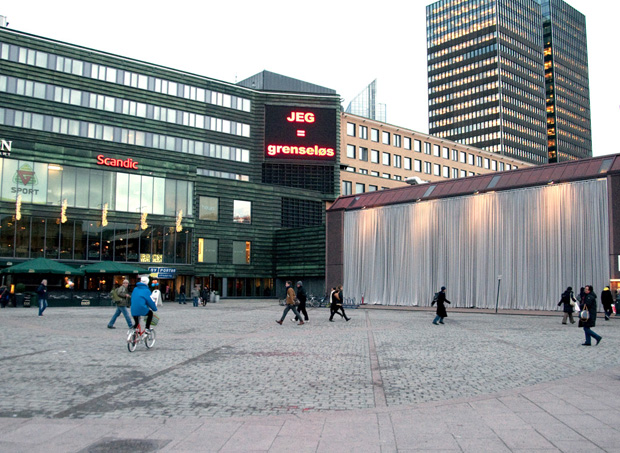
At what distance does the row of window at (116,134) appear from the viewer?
2092 inches

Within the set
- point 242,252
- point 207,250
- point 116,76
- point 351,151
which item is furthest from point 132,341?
point 351,151

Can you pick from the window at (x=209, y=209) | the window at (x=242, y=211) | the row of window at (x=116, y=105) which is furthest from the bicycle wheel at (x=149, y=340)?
the window at (x=242, y=211)

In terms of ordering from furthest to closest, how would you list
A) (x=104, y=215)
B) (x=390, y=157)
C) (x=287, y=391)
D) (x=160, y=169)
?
(x=390, y=157) → (x=160, y=169) → (x=104, y=215) → (x=287, y=391)

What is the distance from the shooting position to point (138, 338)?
14.7m

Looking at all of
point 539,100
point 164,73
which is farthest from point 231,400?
point 539,100

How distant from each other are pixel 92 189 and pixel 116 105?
11531 millimetres

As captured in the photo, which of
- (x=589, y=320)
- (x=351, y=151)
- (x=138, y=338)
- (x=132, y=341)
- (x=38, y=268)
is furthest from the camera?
(x=351, y=151)

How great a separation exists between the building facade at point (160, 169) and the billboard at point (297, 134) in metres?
0.12

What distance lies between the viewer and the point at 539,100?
172 m

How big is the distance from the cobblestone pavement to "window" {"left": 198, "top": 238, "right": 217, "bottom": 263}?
141ft

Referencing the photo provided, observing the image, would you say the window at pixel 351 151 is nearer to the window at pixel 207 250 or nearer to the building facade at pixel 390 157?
the building facade at pixel 390 157

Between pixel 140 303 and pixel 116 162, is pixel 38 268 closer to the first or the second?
pixel 116 162

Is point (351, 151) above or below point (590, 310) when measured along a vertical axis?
above

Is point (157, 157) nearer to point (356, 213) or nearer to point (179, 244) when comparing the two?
point (179, 244)
